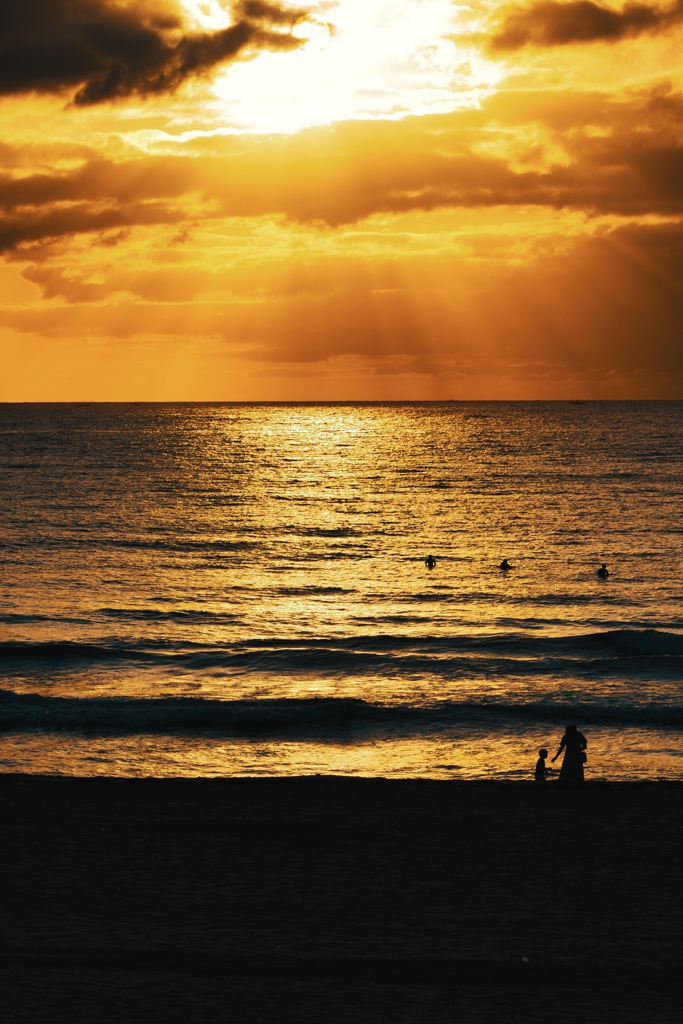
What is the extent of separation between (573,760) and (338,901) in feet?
26.5

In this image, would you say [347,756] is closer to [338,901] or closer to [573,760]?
[573,760]

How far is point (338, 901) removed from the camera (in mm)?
13258

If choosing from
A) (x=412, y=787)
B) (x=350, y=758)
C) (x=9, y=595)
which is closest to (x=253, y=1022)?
(x=412, y=787)

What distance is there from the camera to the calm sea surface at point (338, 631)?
24406 mm

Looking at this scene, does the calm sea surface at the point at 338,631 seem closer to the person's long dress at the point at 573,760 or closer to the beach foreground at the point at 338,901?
the person's long dress at the point at 573,760

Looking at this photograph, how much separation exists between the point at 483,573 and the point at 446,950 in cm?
4076

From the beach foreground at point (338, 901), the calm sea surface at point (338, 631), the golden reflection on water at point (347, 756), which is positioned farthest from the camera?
the calm sea surface at point (338, 631)

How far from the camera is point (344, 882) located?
14.1 meters

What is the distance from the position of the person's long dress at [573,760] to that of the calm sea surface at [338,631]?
7.97 ft

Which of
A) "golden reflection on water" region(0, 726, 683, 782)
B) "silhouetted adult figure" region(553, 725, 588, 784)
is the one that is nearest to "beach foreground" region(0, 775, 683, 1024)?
"silhouetted adult figure" region(553, 725, 588, 784)

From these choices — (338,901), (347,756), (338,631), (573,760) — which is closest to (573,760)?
(573,760)

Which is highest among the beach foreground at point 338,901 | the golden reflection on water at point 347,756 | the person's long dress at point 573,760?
the person's long dress at point 573,760

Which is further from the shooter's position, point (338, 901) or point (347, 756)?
point (347, 756)

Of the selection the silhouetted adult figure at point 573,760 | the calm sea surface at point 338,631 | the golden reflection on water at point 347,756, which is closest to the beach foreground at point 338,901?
the silhouetted adult figure at point 573,760
